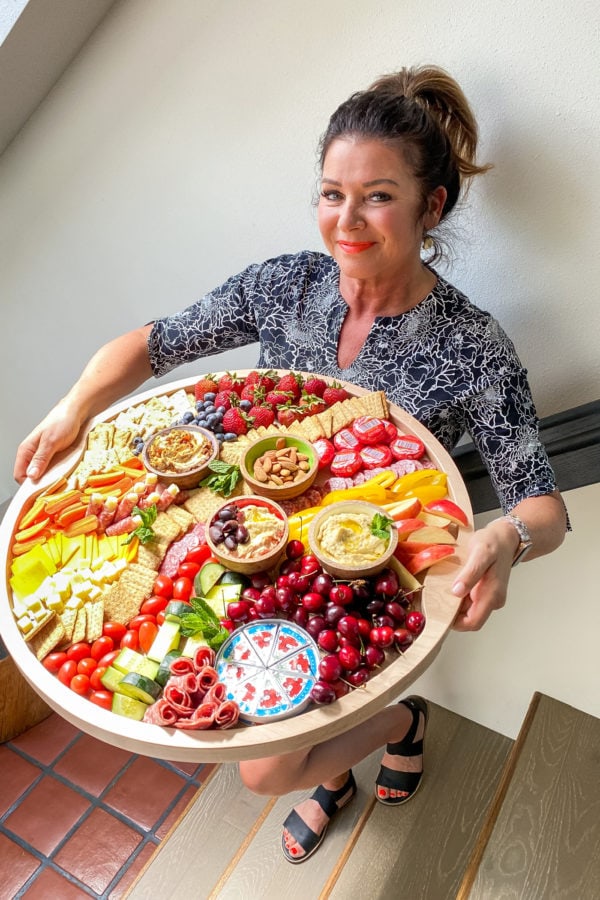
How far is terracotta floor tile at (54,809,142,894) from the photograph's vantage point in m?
2.25

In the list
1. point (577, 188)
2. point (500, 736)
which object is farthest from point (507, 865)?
point (577, 188)

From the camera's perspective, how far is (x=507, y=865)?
6.09 feet

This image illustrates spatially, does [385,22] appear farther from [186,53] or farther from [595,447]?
[595,447]

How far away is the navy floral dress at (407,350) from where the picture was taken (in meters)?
1.63

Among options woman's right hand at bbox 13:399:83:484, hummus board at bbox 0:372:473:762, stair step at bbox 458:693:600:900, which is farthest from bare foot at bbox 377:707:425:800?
woman's right hand at bbox 13:399:83:484

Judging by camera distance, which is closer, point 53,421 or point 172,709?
point 172,709

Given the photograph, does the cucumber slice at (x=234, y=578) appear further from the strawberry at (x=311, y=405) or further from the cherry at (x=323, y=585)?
the strawberry at (x=311, y=405)

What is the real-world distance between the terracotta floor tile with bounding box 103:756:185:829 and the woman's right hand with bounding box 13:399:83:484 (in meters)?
1.50

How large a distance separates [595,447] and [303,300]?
3.22 feet

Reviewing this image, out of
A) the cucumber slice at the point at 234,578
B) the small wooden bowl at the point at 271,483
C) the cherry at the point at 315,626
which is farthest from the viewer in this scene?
the small wooden bowl at the point at 271,483

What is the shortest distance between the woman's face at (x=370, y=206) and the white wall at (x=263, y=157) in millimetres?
330

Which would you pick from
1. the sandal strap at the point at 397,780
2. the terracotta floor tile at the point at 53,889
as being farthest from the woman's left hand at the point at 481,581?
the terracotta floor tile at the point at 53,889

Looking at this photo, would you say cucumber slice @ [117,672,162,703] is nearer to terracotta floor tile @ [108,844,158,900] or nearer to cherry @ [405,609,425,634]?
cherry @ [405,609,425,634]

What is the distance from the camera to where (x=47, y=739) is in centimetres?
271
